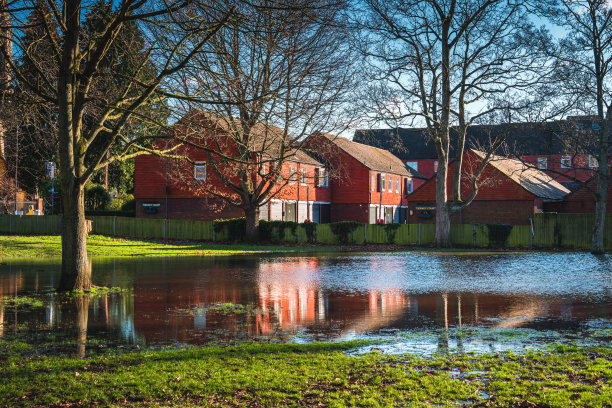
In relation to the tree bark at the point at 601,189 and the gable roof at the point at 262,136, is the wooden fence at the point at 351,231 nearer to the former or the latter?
the tree bark at the point at 601,189

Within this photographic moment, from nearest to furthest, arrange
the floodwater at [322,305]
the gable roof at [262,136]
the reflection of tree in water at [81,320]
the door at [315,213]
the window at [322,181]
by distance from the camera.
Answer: the reflection of tree in water at [81,320]
the floodwater at [322,305]
the gable roof at [262,136]
the window at [322,181]
the door at [315,213]

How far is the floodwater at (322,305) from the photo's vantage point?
33.9 ft

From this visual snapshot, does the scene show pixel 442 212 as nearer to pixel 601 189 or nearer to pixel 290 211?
pixel 601 189

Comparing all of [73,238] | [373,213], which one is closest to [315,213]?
[373,213]

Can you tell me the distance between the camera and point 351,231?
136ft

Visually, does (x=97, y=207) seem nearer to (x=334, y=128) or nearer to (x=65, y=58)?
(x=334, y=128)

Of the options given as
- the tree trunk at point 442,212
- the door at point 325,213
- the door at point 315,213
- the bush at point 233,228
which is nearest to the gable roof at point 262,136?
the door at point 315,213

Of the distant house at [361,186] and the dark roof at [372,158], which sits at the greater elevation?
the dark roof at [372,158]

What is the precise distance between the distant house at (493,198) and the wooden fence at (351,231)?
521 cm

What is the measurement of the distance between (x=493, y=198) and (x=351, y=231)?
12291 millimetres

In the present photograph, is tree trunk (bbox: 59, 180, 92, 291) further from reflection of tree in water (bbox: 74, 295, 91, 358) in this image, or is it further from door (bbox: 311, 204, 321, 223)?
door (bbox: 311, 204, 321, 223)

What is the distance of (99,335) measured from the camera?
34.2 ft

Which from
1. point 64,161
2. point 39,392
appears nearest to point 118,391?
point 39,392

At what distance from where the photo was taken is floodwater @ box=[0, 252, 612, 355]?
1034 centimetres
